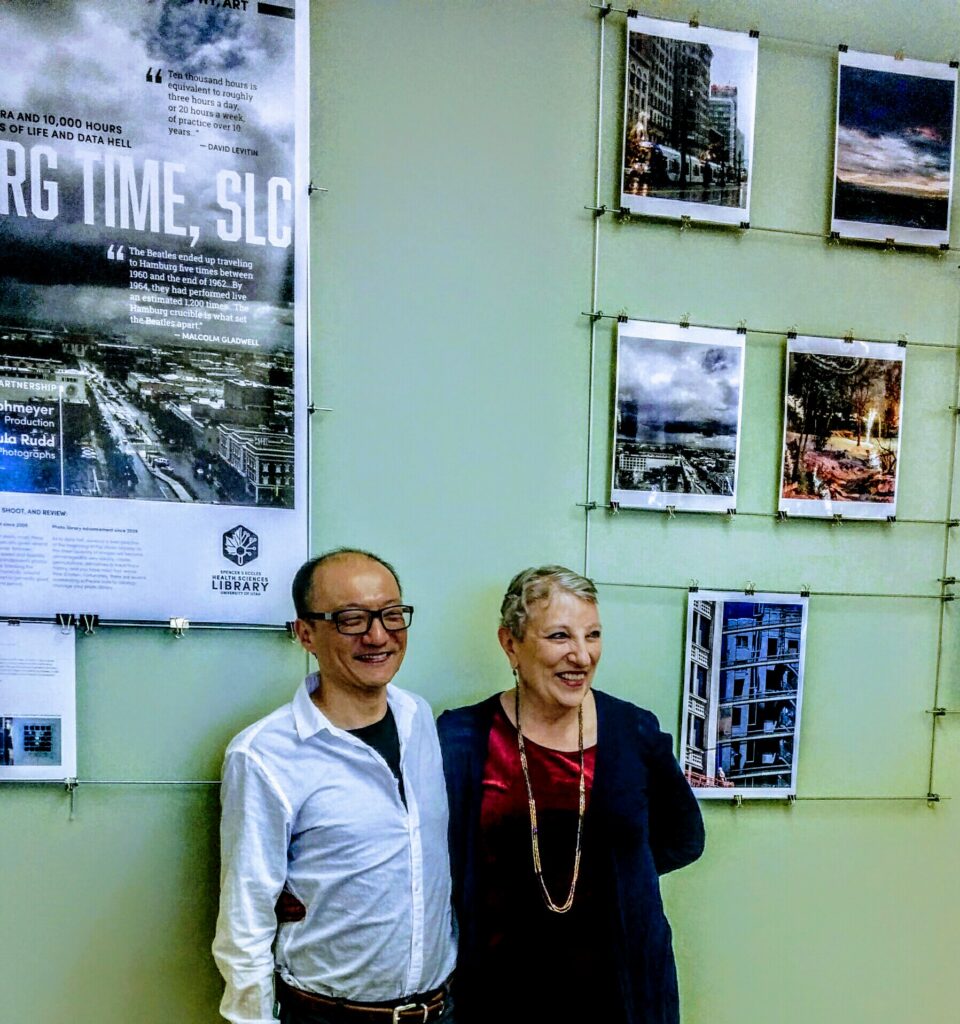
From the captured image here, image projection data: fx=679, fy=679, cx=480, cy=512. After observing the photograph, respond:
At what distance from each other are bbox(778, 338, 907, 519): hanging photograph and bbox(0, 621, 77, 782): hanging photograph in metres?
1.56

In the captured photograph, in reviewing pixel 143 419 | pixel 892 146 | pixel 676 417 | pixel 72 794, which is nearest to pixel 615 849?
pixel 676 417

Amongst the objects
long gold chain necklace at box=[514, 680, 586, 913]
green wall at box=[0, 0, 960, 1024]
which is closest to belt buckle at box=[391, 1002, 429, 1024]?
long gold chain necklace at box=[514, 680, 586, 913]

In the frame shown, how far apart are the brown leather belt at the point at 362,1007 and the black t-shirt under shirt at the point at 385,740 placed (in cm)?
32

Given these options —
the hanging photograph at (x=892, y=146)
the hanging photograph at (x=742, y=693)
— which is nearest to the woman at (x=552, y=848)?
the hanging photograph at (x=742, y=693)

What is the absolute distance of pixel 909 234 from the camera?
159cm

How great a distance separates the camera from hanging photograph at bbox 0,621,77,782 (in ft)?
4.26

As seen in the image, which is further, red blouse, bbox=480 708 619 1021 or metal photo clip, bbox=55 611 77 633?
metal photo clip, bbox=55 611 77 633

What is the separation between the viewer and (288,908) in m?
1.10

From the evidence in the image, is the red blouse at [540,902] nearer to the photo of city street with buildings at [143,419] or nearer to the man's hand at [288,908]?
the man's hand at [288,908]

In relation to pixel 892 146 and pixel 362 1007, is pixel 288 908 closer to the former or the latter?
pixel 362 1007

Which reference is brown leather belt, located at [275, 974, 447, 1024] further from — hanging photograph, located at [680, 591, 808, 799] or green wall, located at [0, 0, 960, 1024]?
hanging photograph, located at [680, 591, 808, 799]

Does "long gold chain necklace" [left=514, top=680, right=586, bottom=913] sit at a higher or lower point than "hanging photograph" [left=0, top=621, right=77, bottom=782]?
lower

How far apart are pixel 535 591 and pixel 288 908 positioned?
0.66 m

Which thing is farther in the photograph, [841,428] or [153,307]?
[841,428]
